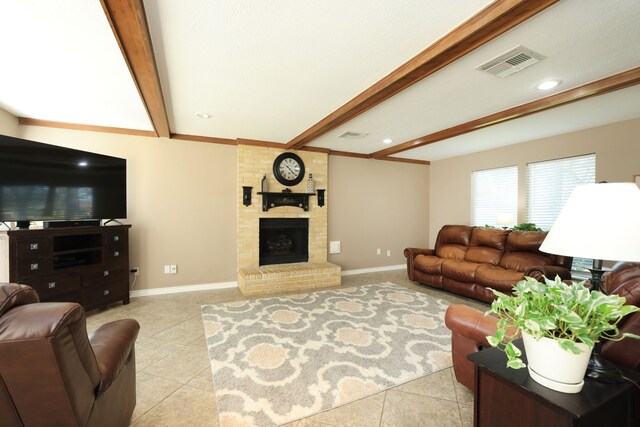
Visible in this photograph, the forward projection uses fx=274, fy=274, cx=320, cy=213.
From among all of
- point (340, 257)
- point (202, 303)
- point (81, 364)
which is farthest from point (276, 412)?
point (340, 257)

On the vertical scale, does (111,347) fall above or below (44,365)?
below

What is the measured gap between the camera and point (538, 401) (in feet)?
3.27

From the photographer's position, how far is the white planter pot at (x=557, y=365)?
3.19 feet

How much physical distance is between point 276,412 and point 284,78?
254 cm

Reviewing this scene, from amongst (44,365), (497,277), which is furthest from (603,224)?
(497,277)

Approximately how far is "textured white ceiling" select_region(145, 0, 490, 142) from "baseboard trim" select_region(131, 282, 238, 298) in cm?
270

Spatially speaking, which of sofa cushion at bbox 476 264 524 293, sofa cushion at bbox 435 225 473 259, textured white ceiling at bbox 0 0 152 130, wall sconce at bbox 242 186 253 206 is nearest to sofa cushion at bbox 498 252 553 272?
sofa cushion at bbox 476 264 524 293

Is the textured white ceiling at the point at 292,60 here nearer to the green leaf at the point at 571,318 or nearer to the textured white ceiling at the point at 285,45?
the textured white ceiling at the point at 285,45

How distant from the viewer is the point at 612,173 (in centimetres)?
357

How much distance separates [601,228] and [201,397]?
2346mm

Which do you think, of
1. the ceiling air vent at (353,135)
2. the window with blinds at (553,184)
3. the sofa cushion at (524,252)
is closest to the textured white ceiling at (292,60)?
the ceiling air vent at (353,135)

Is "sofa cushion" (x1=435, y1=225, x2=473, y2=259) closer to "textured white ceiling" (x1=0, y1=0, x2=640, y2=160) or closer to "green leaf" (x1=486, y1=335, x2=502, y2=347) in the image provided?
"textured white ceiling" (x1=0, y1=0, x2=640, y2=160)

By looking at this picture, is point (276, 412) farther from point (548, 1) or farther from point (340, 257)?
point (340, 257)

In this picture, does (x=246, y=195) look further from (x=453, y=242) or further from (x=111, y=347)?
(x=453, y=242)
